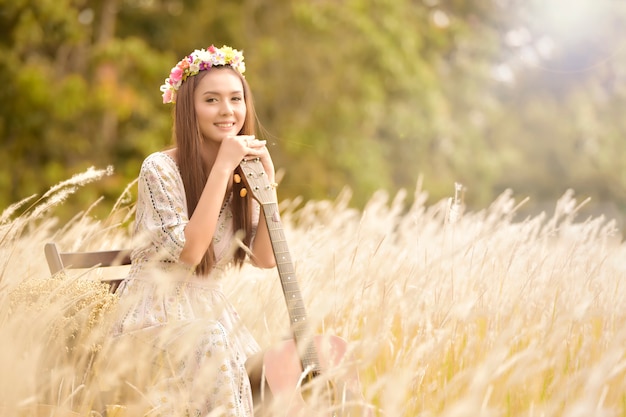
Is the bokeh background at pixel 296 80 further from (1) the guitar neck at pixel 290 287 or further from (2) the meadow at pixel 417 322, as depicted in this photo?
(1) the guitar neck at pixel 290 287

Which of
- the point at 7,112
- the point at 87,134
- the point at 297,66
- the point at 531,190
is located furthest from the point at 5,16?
the point at 531,190

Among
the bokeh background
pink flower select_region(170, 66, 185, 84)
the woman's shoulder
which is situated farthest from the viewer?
the bokeh background

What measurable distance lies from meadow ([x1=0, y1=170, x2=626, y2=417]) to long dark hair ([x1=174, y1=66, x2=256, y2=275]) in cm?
26

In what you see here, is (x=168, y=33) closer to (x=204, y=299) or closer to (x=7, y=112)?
(x=7, y=112)

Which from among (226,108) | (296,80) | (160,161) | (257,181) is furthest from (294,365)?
(296,80)

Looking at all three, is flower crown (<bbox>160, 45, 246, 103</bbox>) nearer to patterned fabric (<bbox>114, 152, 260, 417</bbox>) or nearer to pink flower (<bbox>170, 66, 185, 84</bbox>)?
pink flower (<bbox>170, 66, 185, 84</bbox>)

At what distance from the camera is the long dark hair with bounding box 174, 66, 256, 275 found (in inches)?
108

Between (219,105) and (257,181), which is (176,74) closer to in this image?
(219,105)

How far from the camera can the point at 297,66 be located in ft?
47.0

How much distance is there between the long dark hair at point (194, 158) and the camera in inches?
108

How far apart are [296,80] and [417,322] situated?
474 inches

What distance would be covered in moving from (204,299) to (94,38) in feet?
36.4

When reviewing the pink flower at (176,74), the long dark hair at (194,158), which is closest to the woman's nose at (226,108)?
the long dark hair at (194,158)

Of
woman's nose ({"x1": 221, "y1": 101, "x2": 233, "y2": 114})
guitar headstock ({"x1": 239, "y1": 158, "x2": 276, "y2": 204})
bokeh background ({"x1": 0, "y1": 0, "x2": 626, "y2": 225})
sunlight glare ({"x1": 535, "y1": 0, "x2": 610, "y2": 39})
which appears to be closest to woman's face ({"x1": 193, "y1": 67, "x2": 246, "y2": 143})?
woman's nose ({"x1": 221, "y1": 101, "x2": 233, "y2": 114})
